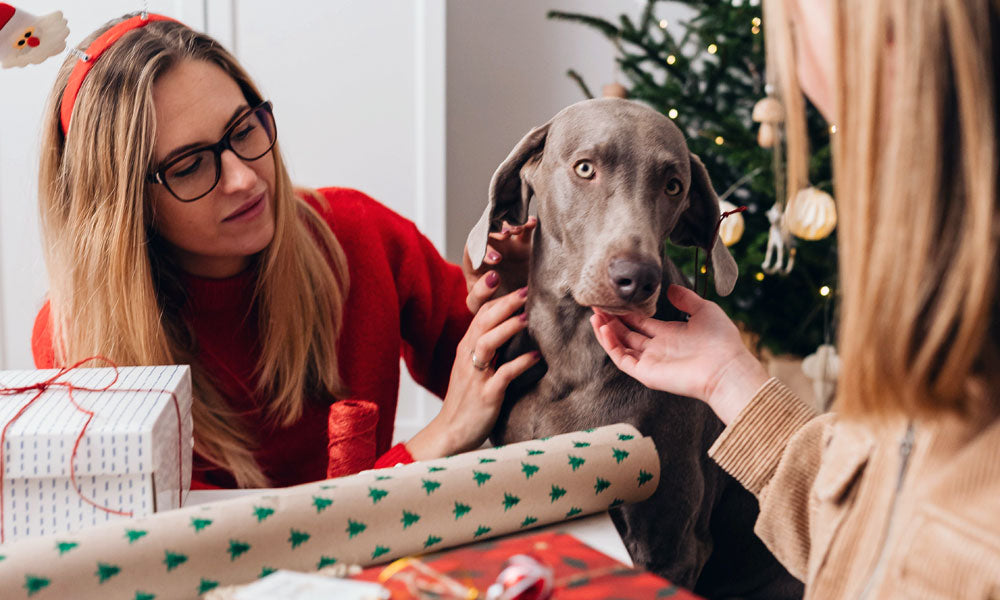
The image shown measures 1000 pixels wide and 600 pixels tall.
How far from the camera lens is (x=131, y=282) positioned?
46.9 inches

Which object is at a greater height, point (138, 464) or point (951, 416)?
point (951, 416)

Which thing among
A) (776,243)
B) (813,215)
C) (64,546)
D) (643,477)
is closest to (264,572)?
(64,546)

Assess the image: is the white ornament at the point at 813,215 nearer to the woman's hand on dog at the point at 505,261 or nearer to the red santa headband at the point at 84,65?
the woman's hand on dog at the point at 505,261

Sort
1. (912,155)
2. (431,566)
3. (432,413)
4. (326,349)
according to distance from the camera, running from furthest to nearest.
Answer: (432,413) < (326,349) < (431,566) < (912,155)

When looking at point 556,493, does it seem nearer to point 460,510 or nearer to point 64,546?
point 460,510

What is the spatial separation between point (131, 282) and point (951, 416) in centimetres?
107

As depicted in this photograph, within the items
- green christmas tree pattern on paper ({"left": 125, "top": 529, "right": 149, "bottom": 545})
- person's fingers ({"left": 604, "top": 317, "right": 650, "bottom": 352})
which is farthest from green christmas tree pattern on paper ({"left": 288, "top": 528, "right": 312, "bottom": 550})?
person's fingers ({"left": 604, "top": 317, "right": 650, "bottom": 352})

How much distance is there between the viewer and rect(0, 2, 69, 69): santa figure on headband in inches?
40.9

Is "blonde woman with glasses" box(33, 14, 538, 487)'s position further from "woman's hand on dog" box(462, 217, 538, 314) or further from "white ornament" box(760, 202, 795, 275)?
"white ornament" box(760, 202, 795, 275)

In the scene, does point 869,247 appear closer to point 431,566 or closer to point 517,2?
point 431,566

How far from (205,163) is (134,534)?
0.67 m

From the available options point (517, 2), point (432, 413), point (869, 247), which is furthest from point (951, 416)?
point (517, 2)

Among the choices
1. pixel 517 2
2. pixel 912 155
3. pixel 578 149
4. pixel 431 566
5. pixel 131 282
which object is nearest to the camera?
pixel 912 155

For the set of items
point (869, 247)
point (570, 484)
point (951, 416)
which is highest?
point (869, 247)
